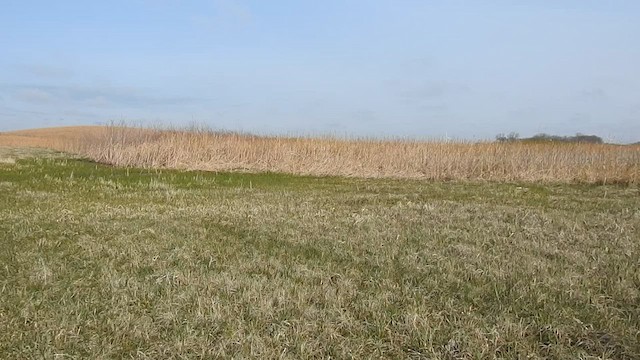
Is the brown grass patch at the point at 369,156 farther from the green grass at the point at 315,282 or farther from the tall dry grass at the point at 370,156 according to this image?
the green grass at the point at 315,282

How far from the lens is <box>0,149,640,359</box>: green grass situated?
3318mm

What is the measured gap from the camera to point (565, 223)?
7.35 meters

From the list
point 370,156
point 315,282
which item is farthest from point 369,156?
point 315,282

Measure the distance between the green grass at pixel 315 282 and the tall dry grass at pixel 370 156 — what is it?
30.6 feet

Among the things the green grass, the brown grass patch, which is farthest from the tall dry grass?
the green grass

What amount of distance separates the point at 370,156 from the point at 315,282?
1577cm

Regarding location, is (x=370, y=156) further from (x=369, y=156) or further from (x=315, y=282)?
(x=315, y=282)

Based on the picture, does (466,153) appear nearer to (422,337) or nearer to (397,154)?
(397,154)

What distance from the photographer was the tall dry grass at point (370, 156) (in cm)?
1738

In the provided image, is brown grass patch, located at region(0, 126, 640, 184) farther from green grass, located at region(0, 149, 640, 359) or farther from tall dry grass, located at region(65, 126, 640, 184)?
green grass, located at region(0, 149, 640, 359)

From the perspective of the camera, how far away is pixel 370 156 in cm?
2011

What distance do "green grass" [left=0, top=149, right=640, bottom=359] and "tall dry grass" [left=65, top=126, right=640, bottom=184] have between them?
932 cm

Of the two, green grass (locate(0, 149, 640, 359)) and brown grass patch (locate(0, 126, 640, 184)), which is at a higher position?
brown grass patch (locate(0, 126, 640, 184))

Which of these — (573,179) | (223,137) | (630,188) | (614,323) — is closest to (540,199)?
(630,188)
